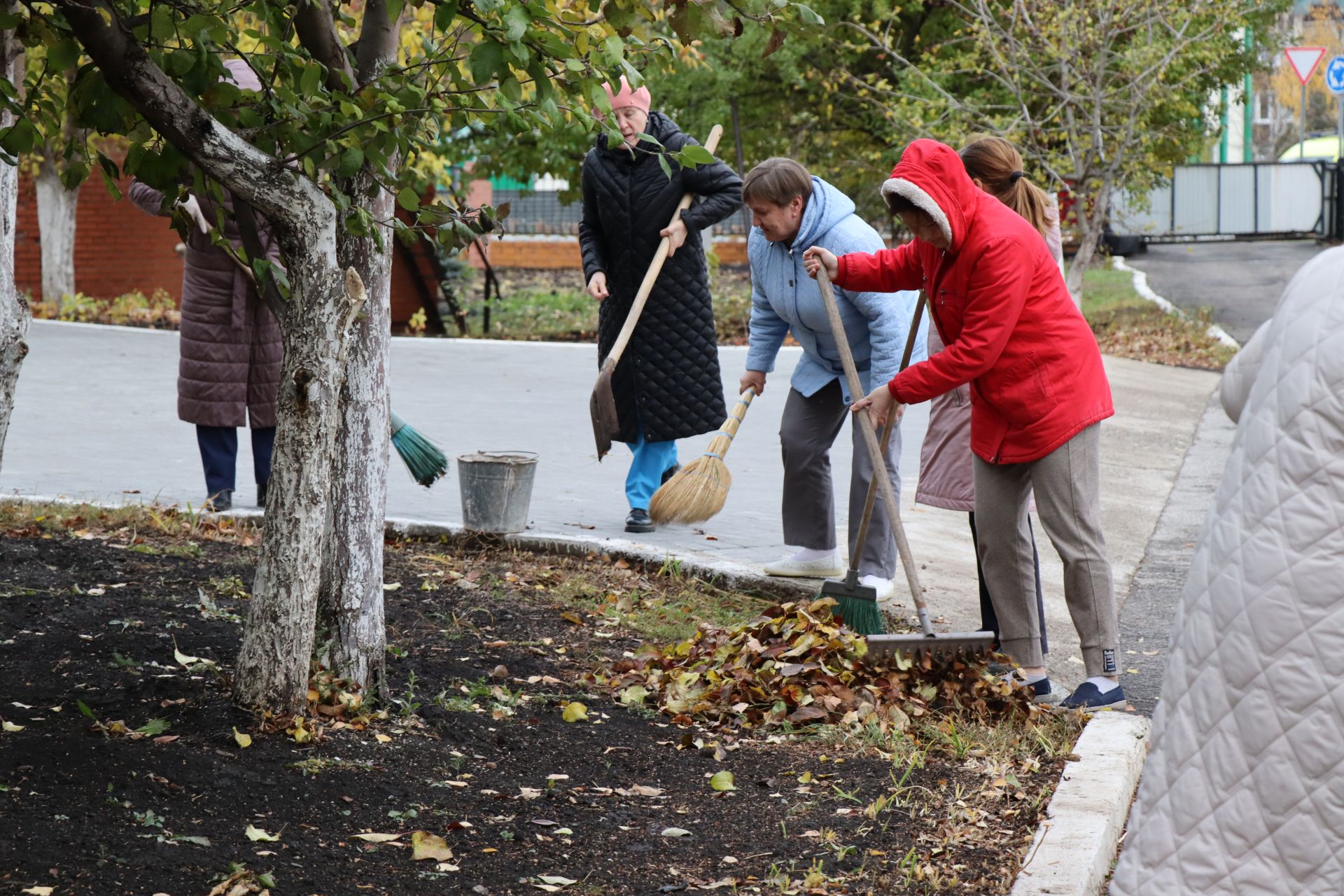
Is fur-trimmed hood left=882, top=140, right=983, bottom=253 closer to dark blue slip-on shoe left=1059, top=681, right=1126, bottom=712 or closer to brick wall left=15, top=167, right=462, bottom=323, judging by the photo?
dark blue slip-on shoe left=1059, top=681, right=1126, bottom=712

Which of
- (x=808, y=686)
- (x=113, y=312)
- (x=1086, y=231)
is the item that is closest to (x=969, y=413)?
(x=808, y=686)

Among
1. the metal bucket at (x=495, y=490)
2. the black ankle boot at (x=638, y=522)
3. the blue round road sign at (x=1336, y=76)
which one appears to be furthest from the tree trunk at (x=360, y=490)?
the blue round road sign at (x=1336, y=76)

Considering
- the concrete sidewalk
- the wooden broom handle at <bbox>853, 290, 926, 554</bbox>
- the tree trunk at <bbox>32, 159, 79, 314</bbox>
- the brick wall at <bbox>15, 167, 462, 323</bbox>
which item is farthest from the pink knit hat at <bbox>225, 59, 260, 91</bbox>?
the brick wall at <bbox>15, 167, 462, 323</bbox>

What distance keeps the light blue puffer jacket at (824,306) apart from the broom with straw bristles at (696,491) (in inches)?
34.6

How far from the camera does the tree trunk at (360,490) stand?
393 centimetres

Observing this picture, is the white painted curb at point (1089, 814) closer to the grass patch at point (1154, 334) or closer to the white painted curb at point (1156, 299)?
A: the grass patch at point (1154, 334)

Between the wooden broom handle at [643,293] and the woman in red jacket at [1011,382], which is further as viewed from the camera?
the wooden broom handle at [643,293]

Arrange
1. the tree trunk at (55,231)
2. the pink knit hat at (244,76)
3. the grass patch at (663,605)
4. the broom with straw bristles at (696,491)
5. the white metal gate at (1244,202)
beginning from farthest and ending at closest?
1. the white metal gate at (1244,202)
2. the tree trunk at (55,231)
3. the broom with straw bristles at (696,491)
4. the pink knit hat at (244,76)
5. the grass patch at (663,605)

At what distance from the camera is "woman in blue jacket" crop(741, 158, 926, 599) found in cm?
533

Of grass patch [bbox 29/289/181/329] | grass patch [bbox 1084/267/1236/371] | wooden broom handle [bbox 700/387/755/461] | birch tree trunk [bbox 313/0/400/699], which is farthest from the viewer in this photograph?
grass patch [bbox 29/289/181/329]

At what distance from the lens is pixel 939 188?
417cm

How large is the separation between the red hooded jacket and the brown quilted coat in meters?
3.33

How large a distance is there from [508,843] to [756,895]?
1.96ft

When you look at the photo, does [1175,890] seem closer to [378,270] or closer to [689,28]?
[689,28]
